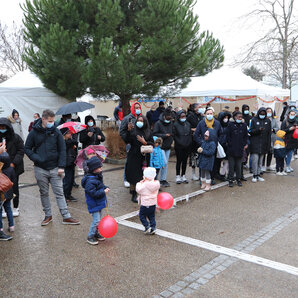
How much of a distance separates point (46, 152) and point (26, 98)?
9.23 m

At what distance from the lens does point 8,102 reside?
13258 mm

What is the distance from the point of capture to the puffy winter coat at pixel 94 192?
4516mm

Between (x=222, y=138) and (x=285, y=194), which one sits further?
(x=222, y=138)

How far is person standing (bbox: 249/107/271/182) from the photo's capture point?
8266 mm

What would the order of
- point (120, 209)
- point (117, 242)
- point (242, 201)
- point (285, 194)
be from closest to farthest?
1. point (117, 242)
2. point (120, 209)
3. point (242, 201)
4. point (285, 194)

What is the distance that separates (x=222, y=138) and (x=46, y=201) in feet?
14.8

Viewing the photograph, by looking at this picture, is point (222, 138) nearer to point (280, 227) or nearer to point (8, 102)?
point (280, 227)

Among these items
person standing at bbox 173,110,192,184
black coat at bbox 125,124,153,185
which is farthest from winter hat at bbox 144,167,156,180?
person standing at bbox 173,110,192,184

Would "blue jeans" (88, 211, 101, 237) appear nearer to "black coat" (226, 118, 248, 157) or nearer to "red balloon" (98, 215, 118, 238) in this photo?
"red balloon" (98, 215, 118, 238)

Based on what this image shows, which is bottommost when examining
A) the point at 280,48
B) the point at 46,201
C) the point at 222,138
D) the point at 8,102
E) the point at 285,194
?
the point at 285,194

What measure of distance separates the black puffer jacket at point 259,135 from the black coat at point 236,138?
51cm

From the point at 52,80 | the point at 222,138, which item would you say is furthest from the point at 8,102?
the point at 222,138

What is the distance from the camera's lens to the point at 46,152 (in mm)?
5102

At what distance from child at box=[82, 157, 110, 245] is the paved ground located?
250mm
